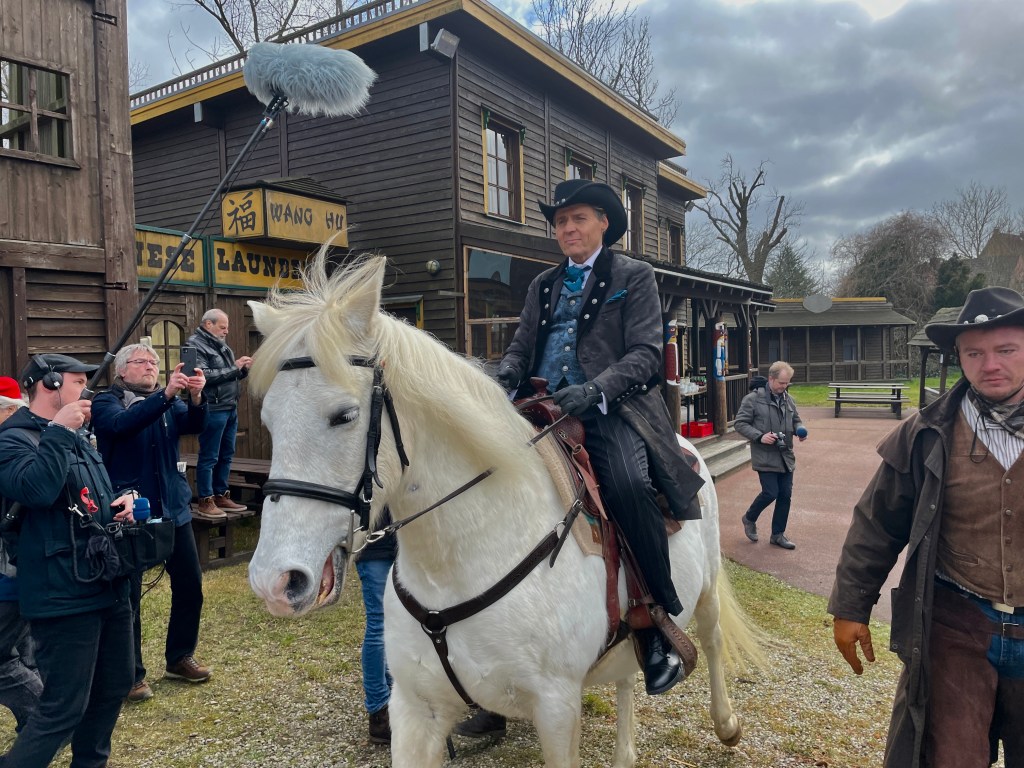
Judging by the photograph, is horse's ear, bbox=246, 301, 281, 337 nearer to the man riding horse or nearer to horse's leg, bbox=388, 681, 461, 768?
the man riding horse

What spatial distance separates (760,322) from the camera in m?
30.1

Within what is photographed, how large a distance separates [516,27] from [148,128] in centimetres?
827

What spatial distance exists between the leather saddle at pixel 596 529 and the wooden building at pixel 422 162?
7882 millimetres

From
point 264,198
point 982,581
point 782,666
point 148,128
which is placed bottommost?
point 782,666

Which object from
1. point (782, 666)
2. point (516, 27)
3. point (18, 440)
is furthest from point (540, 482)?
point (516, 27)

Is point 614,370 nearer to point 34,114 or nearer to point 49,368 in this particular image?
point 49,368

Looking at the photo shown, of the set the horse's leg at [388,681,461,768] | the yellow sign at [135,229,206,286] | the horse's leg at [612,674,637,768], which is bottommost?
the horse's leg at [612,674,637,768]

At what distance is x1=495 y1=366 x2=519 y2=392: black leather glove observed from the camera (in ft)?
9.09

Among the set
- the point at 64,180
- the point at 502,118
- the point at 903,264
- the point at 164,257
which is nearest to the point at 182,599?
the point at 64,180

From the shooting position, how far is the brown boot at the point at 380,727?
133 inches

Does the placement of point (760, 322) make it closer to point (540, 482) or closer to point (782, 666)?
point (782, 666)

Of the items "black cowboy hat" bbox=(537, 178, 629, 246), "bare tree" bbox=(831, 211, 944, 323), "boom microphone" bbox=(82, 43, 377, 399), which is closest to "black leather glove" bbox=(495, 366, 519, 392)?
"black cowboy hat" bbox=(537, 178, 629, 246)

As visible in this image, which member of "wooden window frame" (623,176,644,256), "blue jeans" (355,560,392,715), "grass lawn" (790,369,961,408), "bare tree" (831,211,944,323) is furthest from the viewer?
"bare tree" (831,211,944,323)

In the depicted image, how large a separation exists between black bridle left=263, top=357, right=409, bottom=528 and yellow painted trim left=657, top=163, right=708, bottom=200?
18.1 meters
